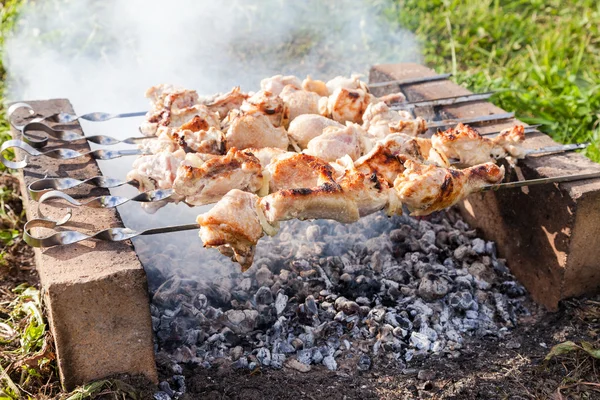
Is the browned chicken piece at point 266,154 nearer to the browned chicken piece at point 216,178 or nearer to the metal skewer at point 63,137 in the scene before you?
the browned chicken piece at point 216,178

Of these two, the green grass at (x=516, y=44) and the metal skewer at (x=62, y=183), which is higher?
the metal skewer at (x=62, y=183)

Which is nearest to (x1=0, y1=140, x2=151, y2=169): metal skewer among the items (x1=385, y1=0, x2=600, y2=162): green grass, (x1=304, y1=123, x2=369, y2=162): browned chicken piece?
(x1=304, y1=123, x2=369, y2=162): browned chicken piece

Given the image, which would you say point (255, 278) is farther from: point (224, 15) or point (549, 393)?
point (224, 15)

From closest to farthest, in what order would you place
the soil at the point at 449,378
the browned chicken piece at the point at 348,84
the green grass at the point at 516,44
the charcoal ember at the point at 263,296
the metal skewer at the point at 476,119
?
1. the soil at the point at 449,378
2. the charcoal ember at the point at 263,296
3. the metal skewer at the point at 476,119
4. the browned chicken piece at the point at 348,84
5. the green grass at the point at 516,44

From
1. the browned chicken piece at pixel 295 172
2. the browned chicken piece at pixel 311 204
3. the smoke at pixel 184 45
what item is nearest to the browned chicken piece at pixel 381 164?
the browned chicken piece at pixel 295 172

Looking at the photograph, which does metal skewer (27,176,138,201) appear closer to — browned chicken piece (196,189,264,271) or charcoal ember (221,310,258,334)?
browned chicken piece (196,189,264,271)

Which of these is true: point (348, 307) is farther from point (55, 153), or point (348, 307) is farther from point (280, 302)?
point (55, 153)
